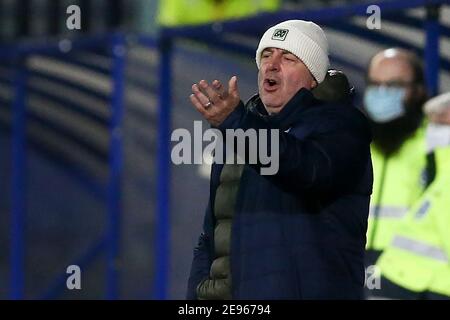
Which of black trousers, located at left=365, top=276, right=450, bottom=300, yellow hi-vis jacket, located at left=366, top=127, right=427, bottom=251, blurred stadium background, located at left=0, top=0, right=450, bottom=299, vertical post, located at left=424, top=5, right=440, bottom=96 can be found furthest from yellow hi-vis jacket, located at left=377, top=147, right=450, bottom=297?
blurred stadium background, located at left=0, top=0, right=450, bottom=299

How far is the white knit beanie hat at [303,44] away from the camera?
375 cm

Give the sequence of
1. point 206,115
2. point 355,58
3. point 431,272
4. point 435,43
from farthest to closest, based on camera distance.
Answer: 1. point 355,58
2. point 435,43
3. point 431,272
4. point 206,115

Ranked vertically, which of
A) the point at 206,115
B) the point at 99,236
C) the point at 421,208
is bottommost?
the point at 99,236

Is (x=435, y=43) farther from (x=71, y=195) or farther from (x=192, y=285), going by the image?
(x=71, y=195)

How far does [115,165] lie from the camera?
348 inches

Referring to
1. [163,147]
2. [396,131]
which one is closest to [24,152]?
[163,147]

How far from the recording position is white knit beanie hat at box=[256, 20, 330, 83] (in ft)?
12.3

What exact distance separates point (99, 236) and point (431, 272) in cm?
621

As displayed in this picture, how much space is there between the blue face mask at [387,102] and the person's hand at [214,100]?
235cm

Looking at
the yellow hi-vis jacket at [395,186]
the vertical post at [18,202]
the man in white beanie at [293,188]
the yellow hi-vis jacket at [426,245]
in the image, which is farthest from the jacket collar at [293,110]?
the vertical post at [18,202]

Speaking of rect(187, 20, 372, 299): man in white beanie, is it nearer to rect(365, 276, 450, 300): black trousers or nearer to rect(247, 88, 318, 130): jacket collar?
rect(247, 88, 318, 130): jacket collar

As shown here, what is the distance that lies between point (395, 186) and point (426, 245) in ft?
1.45

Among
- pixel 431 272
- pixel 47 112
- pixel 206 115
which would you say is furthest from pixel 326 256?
pixel 47 112

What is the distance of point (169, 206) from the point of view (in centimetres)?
820
